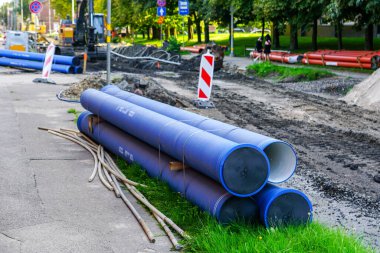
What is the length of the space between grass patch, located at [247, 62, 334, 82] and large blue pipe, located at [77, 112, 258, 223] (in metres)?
16.7

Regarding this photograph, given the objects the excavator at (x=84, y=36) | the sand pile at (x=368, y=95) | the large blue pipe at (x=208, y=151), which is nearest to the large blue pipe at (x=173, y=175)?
the large blue pipe at (x=208, y=151)

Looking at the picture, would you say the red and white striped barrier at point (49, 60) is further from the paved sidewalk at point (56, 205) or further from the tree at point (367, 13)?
the tree at point (367, 13)

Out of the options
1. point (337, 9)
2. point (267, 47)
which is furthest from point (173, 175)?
point (267, 47)

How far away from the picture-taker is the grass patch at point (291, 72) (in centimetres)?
2723

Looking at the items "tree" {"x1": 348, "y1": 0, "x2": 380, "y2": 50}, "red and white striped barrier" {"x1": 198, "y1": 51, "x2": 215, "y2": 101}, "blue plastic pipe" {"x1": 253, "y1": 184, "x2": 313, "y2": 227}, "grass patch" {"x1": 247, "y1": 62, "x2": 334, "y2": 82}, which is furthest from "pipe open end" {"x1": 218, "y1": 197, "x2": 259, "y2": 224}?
"tree" {"x1": 348, "y1": 0, "x2": 380, "y2": 50}

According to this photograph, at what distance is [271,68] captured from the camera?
101ft

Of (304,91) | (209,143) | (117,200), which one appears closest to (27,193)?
(117,200)

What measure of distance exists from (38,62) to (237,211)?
25.6 meters

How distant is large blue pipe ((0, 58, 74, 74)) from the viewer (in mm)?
29764

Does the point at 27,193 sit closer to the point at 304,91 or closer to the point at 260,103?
the point at 260,103

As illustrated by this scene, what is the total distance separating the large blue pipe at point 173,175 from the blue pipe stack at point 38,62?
59.6 feet

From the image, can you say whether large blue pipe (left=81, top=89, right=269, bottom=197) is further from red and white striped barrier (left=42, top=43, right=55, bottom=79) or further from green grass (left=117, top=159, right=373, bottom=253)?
red and white striped barrier (left=42, top=43, right=55, bottom=79)

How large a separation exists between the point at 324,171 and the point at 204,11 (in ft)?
155

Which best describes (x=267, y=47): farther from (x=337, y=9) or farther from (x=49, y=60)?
(x=49, y=60)
